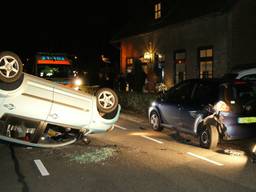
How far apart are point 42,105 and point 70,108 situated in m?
0.59

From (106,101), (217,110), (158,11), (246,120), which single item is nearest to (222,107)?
(217,110)

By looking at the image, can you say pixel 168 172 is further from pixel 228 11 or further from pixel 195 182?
pixel 228 11

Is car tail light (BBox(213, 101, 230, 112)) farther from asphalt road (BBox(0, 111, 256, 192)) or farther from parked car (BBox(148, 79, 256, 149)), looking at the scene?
asphalt road (BBox(0, 111, 256, 192))

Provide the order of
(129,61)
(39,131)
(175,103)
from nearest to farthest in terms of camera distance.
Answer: (39,131) → (175,103) → (129,61)

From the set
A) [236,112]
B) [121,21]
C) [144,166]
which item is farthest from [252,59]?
[121,21]

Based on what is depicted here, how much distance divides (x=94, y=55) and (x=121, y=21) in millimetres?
5255

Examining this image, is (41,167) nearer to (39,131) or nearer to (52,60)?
(39,131)

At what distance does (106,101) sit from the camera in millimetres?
7852

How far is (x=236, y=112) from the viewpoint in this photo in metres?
8.99

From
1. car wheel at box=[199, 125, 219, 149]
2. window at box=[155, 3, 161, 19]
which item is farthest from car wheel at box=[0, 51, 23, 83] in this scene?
window at box=[155, 3, 161, 19]

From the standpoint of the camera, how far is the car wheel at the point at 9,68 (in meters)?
6.59

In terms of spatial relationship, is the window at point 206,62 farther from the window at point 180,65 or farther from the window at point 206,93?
the window at point 206,93

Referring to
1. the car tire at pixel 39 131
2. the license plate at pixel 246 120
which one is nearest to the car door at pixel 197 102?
the license plate at pixel 246 120

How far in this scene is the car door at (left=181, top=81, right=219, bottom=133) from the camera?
30.9ft
